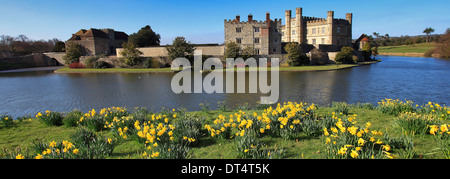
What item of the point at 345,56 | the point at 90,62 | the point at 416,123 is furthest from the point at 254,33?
the point at 416,123

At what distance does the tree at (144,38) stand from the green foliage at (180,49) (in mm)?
20837

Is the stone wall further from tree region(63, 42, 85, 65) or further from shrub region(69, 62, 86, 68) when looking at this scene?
tree region(63, 42, 85, 65)

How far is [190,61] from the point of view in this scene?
152 ft

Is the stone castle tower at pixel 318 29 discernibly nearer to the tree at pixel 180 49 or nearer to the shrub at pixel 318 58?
the shrub at pixel 318 58

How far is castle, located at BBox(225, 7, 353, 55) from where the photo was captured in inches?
1854

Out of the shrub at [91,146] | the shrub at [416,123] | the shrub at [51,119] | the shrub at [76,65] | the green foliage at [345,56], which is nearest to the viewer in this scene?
the shrub at [91,146]

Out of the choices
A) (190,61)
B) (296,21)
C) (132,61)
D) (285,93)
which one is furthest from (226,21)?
(285,93)

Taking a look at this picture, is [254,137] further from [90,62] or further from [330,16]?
[330,16]

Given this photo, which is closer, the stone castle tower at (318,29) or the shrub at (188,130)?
the shrub at (188,130)

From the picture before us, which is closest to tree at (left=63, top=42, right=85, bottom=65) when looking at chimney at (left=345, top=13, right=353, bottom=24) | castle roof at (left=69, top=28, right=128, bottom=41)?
castle roof at (left=69, top=28, right=128, bottom=41)

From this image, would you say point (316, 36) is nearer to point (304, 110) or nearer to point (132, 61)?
point (132, 61)

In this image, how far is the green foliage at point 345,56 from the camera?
47.5 m

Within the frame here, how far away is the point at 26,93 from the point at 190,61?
26469 mm

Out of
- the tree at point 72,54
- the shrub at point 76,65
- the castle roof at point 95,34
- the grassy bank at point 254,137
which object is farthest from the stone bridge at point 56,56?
the grassy bank at point 254,137
